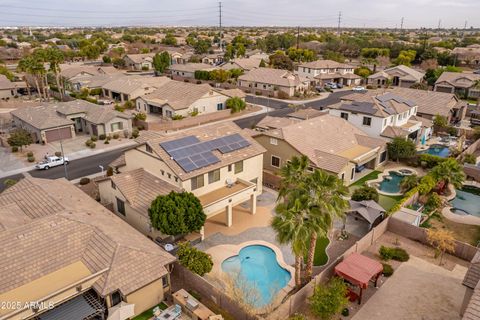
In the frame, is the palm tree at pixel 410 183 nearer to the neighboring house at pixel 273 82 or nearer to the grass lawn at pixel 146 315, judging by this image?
the grass lawn at pixel 146 315

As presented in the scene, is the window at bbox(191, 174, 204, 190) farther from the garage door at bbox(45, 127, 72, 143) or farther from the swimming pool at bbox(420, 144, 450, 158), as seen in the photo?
the swimming pool at bbox(420, 144, 450, 158)

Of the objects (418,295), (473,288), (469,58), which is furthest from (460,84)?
(473,288)

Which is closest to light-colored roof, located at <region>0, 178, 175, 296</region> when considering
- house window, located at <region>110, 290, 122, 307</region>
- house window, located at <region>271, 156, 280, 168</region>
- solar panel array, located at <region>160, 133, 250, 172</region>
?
house window, located at <region>110, 290, 122, 307</region>

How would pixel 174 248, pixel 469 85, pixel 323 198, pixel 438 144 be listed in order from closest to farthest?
pixel 323 198 → pixel 174 248 → pixel 438 144 → pixel 469 85

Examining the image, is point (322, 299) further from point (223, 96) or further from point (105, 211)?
point (223, 96)

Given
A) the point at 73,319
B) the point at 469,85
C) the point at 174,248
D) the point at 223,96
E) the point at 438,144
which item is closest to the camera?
the point at 73,319

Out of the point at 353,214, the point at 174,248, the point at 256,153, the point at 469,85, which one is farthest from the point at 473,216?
the point at 469,85

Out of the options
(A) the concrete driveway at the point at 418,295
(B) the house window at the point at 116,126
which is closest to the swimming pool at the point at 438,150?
(A) the concrete driveway at the point at 418,295
